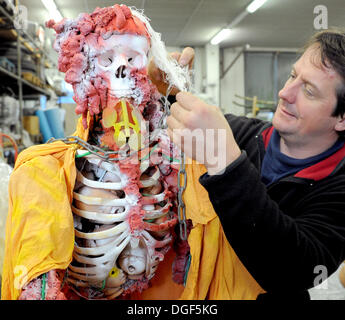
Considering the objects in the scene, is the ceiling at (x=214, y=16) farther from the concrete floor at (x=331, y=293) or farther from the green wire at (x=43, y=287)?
the concrete floor at (x=331, y=293)

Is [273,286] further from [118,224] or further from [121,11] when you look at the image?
[121,11]

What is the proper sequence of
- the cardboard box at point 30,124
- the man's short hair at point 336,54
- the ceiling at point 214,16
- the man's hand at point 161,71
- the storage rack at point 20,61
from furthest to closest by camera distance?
the cardboard box at point 30,124 < the storage rack at point 20,61 < the man's hand at point 161,71 < the man's short hair at point 336,54 < the ceiling at point 214,16

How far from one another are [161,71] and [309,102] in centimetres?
41

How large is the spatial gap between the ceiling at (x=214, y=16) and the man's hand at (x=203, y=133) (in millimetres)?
221

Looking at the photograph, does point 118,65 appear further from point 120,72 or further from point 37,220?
point 37,220

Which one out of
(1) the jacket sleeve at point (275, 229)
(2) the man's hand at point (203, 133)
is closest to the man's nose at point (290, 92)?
(1) the jacket sleeve at point (275, 229)

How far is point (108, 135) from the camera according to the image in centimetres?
89

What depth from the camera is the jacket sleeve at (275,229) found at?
2.07 ft

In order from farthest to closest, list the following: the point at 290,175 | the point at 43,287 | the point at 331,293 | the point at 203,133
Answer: the point at 331,293, the point at 290,175, the point at 43,287, the point at 203,133

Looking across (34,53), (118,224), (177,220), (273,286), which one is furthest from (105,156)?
(34,53)

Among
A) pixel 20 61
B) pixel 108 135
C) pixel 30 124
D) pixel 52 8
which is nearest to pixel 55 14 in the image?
pixel 52 8

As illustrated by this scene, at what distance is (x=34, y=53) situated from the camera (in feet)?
12.2

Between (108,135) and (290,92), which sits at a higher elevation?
(290,92)

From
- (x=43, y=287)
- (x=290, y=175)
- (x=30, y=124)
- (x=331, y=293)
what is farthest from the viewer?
(x=30, y=124)
